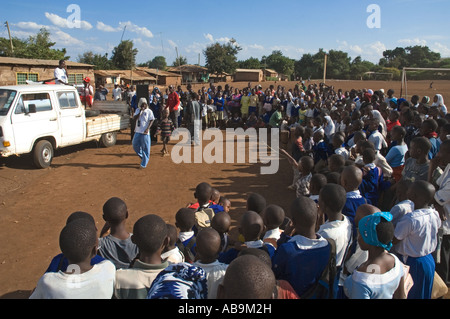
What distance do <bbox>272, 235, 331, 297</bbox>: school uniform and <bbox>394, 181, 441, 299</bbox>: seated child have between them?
0.95 metres

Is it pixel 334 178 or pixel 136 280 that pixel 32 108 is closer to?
pixel 334 178

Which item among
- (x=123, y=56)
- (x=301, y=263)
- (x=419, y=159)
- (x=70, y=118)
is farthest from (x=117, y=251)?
(x=123, y=56)

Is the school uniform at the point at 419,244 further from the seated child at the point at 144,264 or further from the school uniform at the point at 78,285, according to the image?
the school uniform at the point at 78,285

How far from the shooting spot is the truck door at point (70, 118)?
9.63 m

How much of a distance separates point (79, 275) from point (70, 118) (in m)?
8.64

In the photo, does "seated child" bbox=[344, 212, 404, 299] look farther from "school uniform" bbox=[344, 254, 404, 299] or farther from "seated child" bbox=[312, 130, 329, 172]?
"seated child" bbox=[312, 130, 329, 172]

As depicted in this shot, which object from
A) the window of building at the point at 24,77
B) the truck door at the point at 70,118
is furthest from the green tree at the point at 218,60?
the truck door at the point at 70,118

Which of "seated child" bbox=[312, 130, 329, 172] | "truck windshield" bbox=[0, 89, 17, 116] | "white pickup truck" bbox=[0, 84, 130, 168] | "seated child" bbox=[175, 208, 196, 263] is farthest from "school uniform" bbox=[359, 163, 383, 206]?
"truck windshield" bbox=[0, 89, 17, 116]

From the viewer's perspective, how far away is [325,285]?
2504 millimetres

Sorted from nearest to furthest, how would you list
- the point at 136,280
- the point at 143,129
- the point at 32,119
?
1. the point at 136,280
2. the point at 32,119
3. the point at 143,129

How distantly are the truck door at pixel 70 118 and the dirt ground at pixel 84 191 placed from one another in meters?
0.68

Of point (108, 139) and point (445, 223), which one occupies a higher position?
point (108, 139)

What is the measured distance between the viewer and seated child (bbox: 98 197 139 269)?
3.02 m
